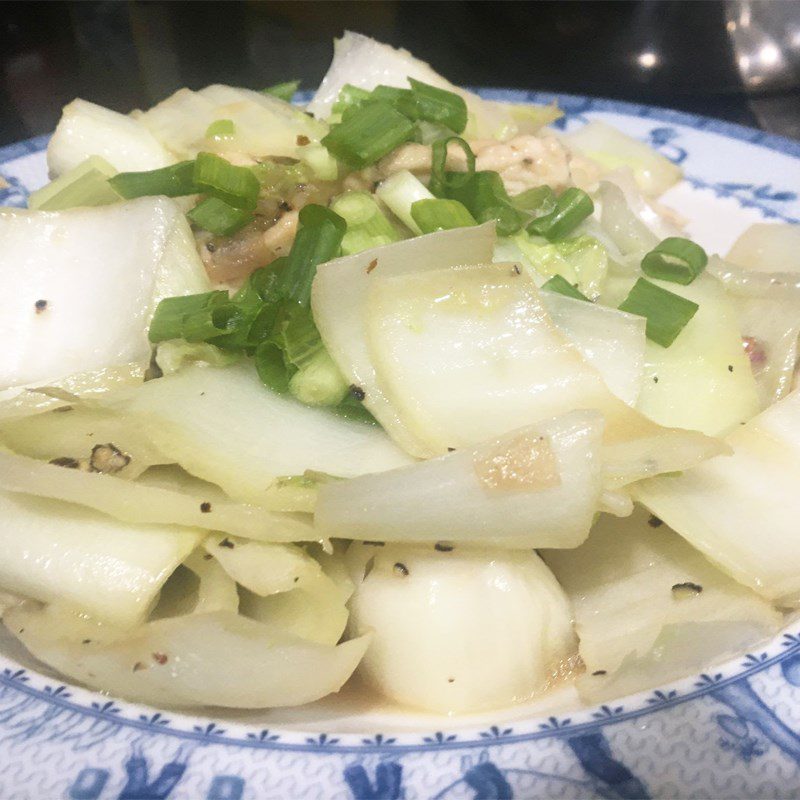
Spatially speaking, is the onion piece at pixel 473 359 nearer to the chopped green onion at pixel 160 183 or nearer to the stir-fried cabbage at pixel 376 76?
the chopped green onion at pixel 160 183

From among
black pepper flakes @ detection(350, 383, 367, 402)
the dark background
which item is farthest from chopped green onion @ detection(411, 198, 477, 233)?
the dark background

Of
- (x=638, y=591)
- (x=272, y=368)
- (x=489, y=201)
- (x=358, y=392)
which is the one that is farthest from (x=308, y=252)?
(x=638, y=591)

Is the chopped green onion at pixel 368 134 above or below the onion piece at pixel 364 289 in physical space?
above

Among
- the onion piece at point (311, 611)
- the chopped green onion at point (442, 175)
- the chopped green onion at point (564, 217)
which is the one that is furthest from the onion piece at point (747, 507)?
the chopped green onion at point (442, 175)

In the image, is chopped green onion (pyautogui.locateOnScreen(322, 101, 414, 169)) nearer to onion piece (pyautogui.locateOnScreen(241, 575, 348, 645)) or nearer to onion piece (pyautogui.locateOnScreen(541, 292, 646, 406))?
onion piece (pyautogui.locateOnScreen(541, 292, 646, 406))

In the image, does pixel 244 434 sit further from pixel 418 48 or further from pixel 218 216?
pixel 418 48

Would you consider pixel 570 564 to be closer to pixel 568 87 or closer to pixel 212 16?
pixel 568 87
